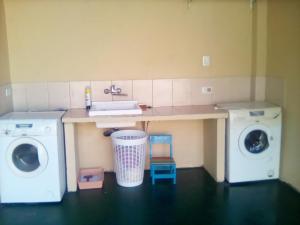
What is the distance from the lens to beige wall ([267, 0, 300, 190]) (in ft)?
10.3

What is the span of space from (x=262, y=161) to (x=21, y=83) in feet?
9.09

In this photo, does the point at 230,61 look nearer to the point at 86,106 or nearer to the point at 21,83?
the point at 86,106

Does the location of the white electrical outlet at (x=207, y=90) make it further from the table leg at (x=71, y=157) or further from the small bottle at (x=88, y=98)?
the table leg at (x=71, y=157)

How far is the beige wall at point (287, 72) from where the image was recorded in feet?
10.3

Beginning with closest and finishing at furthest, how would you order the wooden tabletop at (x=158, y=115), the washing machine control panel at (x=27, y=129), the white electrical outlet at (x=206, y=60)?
1. the washing machine control panel at (x=27, y=129)
2. the wooden tabletop at (x=158, y=115)
3. the white electrical outlet at (x=206, y=60)

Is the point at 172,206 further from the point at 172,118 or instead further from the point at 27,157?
the point at 27,157

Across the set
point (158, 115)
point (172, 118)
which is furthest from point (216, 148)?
point (158, 115)

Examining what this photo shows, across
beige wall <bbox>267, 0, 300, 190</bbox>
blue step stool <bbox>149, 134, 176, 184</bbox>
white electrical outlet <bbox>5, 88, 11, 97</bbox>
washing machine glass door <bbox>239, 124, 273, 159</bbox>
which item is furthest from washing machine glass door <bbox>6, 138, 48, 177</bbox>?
beige wall <bbox>267, 0, 300, 190</bbox>

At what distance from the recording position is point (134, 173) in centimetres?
334

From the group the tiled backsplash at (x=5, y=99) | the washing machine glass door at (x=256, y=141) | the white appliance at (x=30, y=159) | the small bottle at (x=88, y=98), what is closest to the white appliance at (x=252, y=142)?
the washing machine glass door at (x=256, y=141)

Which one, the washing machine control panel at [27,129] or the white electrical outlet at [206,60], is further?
the white electrical outlet at [206,60]

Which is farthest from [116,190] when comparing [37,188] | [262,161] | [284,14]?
[284,14]

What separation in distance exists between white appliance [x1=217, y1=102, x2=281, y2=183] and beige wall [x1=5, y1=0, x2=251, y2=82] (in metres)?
0.73

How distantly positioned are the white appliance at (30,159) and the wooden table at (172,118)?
6.0 inches
